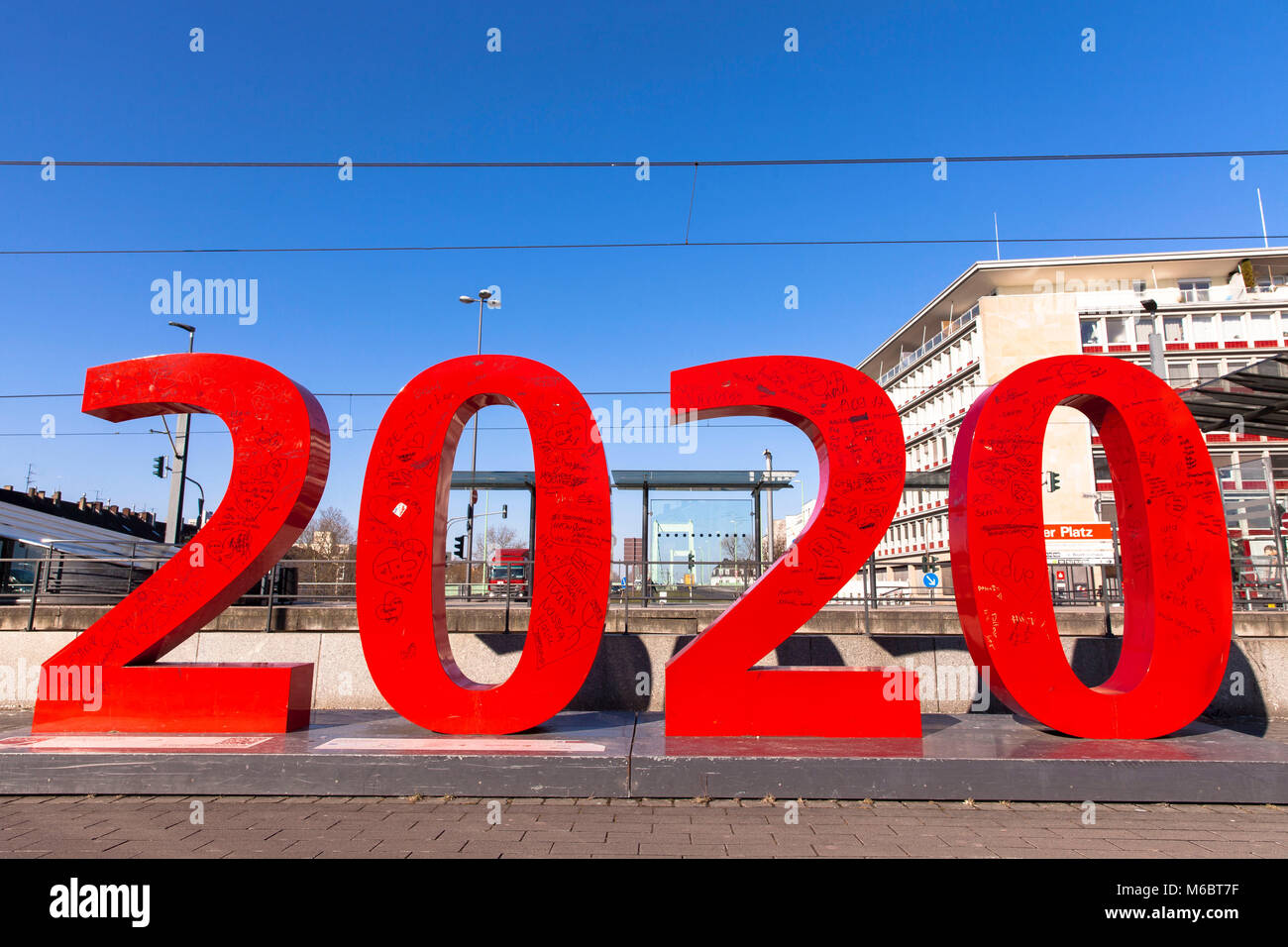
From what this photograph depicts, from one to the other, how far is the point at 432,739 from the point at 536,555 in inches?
85.5

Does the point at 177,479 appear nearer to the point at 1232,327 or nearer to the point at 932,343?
the point at 932,343

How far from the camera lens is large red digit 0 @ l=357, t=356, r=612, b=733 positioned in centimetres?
798

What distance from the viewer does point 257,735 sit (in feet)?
26.7

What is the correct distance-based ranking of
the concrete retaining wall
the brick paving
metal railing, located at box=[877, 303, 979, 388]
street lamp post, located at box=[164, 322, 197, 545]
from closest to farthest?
the brick paving, the concrete retaining wall, street lamp post, located at box=[164, 322, 197, 545], metal railing, located at box=[877, 303, 979, 388]

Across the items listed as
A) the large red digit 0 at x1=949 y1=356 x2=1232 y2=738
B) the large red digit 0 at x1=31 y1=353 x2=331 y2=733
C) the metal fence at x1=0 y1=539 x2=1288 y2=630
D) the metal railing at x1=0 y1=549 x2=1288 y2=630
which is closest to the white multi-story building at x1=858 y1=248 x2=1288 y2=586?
the metal fence at x1=0 y1=539 x2=1288 y2=630

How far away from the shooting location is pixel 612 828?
626cm

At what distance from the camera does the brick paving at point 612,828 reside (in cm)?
568

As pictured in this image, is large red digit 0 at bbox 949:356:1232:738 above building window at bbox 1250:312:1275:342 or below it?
below

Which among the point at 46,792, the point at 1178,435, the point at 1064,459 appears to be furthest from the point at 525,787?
the point at 1064,459

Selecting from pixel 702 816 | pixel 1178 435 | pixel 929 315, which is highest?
pixel 929 315

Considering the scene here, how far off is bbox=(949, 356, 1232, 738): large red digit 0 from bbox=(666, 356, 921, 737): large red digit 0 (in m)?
1.02

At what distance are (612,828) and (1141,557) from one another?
6487 millimetres

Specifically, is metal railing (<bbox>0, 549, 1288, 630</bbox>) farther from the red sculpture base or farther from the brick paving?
Answer: the brick paving
